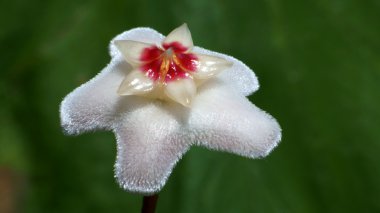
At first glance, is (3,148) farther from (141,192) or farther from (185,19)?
(141,192)

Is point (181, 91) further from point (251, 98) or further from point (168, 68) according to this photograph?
point (251, 98)

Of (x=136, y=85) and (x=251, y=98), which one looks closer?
(x=136, y=85)

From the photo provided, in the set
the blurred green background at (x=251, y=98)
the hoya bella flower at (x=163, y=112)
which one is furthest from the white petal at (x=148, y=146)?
the blurred green background at (x=251, y=98)

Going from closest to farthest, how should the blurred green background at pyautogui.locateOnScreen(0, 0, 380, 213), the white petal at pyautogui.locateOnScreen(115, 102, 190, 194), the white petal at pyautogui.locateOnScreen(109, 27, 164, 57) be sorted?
the white petal at pyautogui.locateOnScreen(115, 102, 190, 194), the white petal at pyautogui.locateOnScreen(109, 27, 164, 57), the blurred green background at pyautogui.locateOnScreen(0, 0, 380, 213)

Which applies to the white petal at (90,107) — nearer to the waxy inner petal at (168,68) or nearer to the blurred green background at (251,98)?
the waxy inner petal at (168,68)

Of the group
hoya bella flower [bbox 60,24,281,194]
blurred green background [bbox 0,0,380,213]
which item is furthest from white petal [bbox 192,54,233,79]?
blurred green background [bbox 0,0,380,213]

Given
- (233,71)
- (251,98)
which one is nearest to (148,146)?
(233,71)

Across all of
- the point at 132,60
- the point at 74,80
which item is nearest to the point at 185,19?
the point at 74,80

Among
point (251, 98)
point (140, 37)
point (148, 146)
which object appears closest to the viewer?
point (148, 146)

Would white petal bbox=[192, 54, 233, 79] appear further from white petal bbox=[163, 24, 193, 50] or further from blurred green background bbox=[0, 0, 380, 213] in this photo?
blurred green background bbox=[0, 0, 380, 213]
